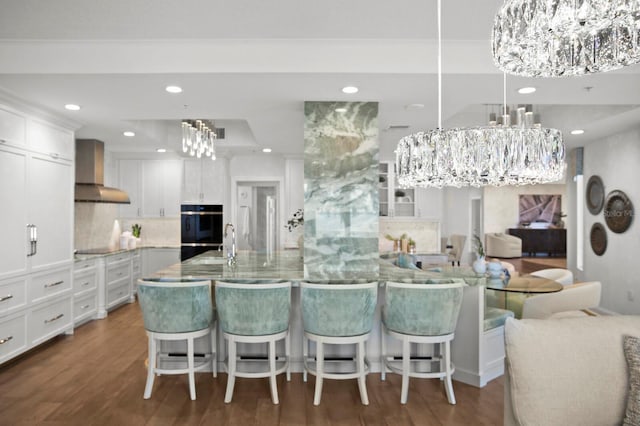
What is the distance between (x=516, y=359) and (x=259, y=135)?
454 centimetres

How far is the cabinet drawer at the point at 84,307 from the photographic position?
489 centimetres

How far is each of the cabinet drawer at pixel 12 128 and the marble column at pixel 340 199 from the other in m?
2.66

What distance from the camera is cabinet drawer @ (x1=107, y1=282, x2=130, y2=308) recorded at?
5.68 metres

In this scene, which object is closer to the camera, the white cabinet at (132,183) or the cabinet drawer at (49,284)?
the cabinet drawer at (49,284)

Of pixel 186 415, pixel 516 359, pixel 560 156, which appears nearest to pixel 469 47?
pixel 560 156

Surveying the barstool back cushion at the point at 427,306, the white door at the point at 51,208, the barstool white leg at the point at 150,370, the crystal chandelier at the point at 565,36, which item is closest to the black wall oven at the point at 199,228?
the white door at the point at 51,208

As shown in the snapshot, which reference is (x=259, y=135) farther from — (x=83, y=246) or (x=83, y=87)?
(x=83, y=246)

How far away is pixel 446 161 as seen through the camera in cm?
Answer: 197

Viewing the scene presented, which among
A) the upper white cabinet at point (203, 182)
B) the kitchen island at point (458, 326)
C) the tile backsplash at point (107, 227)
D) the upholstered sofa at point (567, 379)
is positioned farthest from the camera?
the upper white cabinet at point (203, 182)

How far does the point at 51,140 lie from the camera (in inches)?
171

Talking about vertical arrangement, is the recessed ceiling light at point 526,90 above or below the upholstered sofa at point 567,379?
above

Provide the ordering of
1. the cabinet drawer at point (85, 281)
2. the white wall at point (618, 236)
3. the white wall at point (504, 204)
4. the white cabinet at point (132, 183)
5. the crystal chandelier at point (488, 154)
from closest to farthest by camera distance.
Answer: the crystal chandelier at point (488, 154), the cabinet drawer at point (85, 281), the white wall at point (618, 236), the white cabinet at point (132, 183), the white wall at point (504, 204)

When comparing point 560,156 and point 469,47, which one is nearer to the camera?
point 560,156

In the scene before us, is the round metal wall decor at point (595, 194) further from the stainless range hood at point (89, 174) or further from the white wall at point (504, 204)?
the white wall at point (504, 204)
